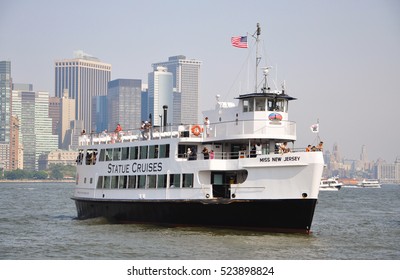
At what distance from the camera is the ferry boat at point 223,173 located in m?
37.7

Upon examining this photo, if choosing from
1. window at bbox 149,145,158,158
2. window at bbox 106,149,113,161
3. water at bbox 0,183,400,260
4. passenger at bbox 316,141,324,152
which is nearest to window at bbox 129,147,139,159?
window at bbox 149,145,158,158

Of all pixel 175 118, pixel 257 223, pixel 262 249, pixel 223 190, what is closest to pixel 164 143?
pixel 223 190

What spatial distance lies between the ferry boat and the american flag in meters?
1.91

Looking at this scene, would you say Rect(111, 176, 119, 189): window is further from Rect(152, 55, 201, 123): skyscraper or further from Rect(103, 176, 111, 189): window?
Rect(152, 55, 201, 123): skyscraper

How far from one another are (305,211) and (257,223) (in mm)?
2280

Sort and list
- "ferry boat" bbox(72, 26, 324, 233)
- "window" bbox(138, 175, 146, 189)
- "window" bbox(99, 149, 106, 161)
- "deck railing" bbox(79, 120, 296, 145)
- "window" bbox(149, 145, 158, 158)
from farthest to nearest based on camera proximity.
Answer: "window" bbox(99, 149, 106, 161) → "window" bbox(138, 175, 146, 189) → "window" bbox(149, 145, 158, 158) → "deck railing" bbox(79, 120, 296, 145) → "ferry boat" bbox(72, 26, 324, 233)

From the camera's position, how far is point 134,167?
146ft

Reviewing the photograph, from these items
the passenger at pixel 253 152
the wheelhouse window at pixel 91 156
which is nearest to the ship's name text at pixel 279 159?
the passenger at pixel 253 152

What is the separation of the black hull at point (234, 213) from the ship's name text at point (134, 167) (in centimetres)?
173

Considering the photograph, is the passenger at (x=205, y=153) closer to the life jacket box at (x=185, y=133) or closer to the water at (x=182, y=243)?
the life jacket box at (x=185, y=133)

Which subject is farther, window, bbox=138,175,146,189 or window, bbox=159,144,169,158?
window, bbox=138,175,146,189

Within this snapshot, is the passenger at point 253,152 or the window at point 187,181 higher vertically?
the passenger at point 253,152

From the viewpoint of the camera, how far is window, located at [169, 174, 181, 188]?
41.2m

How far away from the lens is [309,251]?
33594 mm
